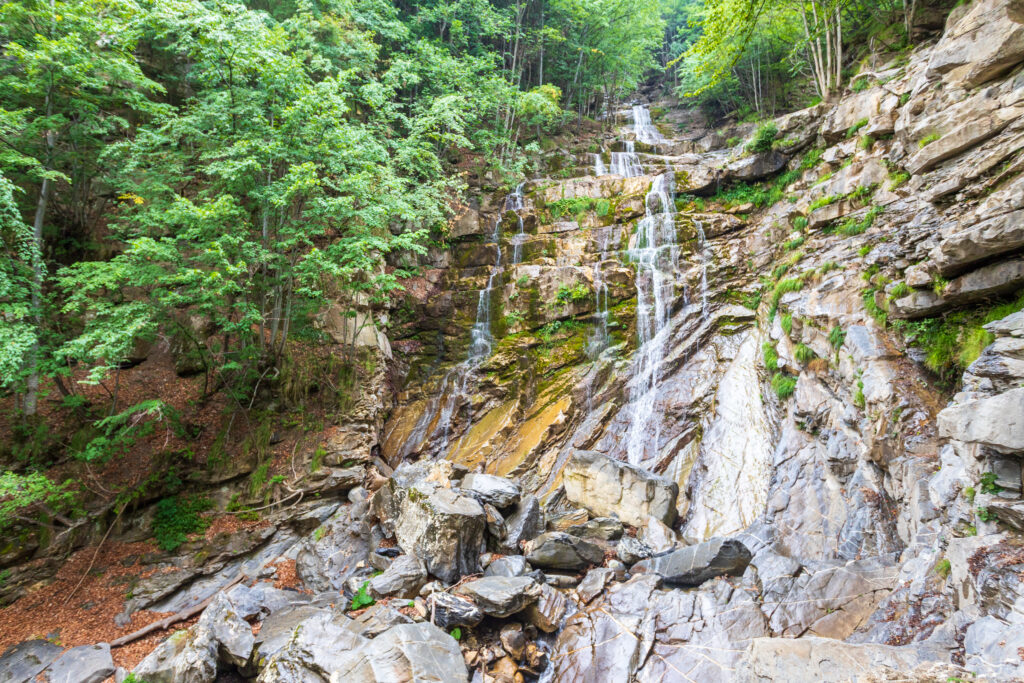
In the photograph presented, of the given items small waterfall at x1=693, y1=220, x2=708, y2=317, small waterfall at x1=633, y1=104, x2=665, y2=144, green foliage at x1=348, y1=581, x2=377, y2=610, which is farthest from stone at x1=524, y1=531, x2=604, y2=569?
small waterfall at x1=633, y1=104, x2=665, y2=144

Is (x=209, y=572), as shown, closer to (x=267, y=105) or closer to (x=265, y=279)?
(x=265, y=279)

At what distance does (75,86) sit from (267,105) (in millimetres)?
3224

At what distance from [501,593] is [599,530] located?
2.22m

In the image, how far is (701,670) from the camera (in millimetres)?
4699

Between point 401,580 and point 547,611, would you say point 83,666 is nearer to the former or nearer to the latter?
point 401,580

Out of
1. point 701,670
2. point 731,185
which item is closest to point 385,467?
point 701,670

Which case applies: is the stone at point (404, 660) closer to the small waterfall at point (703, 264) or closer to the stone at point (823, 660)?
the stone at point (823, 660)

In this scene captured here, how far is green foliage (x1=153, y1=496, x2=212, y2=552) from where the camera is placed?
8.02 m

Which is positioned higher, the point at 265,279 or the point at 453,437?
the point at 265,279

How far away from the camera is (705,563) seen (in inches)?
233

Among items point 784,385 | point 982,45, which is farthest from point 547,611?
point 982,45

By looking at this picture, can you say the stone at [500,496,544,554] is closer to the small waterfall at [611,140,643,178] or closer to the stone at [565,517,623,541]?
the stone at [565,517,623,541]

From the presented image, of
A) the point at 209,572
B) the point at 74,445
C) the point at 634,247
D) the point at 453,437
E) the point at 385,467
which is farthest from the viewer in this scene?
the point at 634,247

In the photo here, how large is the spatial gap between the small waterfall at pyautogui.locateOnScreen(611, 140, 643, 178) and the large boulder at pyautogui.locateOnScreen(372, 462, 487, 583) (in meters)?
16.8
